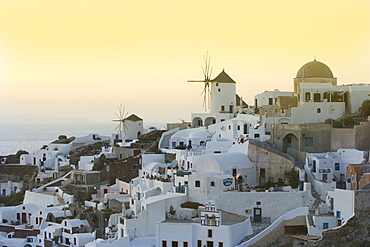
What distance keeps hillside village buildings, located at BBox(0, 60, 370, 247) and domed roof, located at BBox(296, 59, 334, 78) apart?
0.06 m

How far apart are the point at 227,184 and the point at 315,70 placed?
49.2ft

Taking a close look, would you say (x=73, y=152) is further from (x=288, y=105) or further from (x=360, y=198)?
(x=360, y=198)

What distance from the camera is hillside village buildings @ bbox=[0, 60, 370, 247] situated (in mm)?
26344

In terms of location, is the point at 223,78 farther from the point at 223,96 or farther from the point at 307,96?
the point at 307,96

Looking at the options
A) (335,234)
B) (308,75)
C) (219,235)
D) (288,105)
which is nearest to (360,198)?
(335,234)

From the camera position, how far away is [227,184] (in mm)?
28094

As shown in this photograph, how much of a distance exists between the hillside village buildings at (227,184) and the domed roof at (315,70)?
0.06 meters

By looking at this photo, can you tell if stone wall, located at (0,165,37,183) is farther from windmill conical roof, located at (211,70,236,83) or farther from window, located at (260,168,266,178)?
window, located at (260,168,266,178)

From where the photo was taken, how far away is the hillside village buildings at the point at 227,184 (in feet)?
86.4

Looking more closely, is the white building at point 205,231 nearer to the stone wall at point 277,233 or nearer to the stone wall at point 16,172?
the stone wall at point 277,233

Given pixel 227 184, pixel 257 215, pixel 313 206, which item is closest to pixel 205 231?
pixel 257 215

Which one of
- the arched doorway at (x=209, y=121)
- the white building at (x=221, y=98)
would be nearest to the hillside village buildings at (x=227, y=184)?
the arched doorway at (x=209, y=121)

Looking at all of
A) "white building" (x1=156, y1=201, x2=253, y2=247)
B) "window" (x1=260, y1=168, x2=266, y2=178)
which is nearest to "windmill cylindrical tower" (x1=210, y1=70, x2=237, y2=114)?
"window" (x1=260, y1=168, x2=266, y2=178)

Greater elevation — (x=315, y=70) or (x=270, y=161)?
(x=315, y=70)
